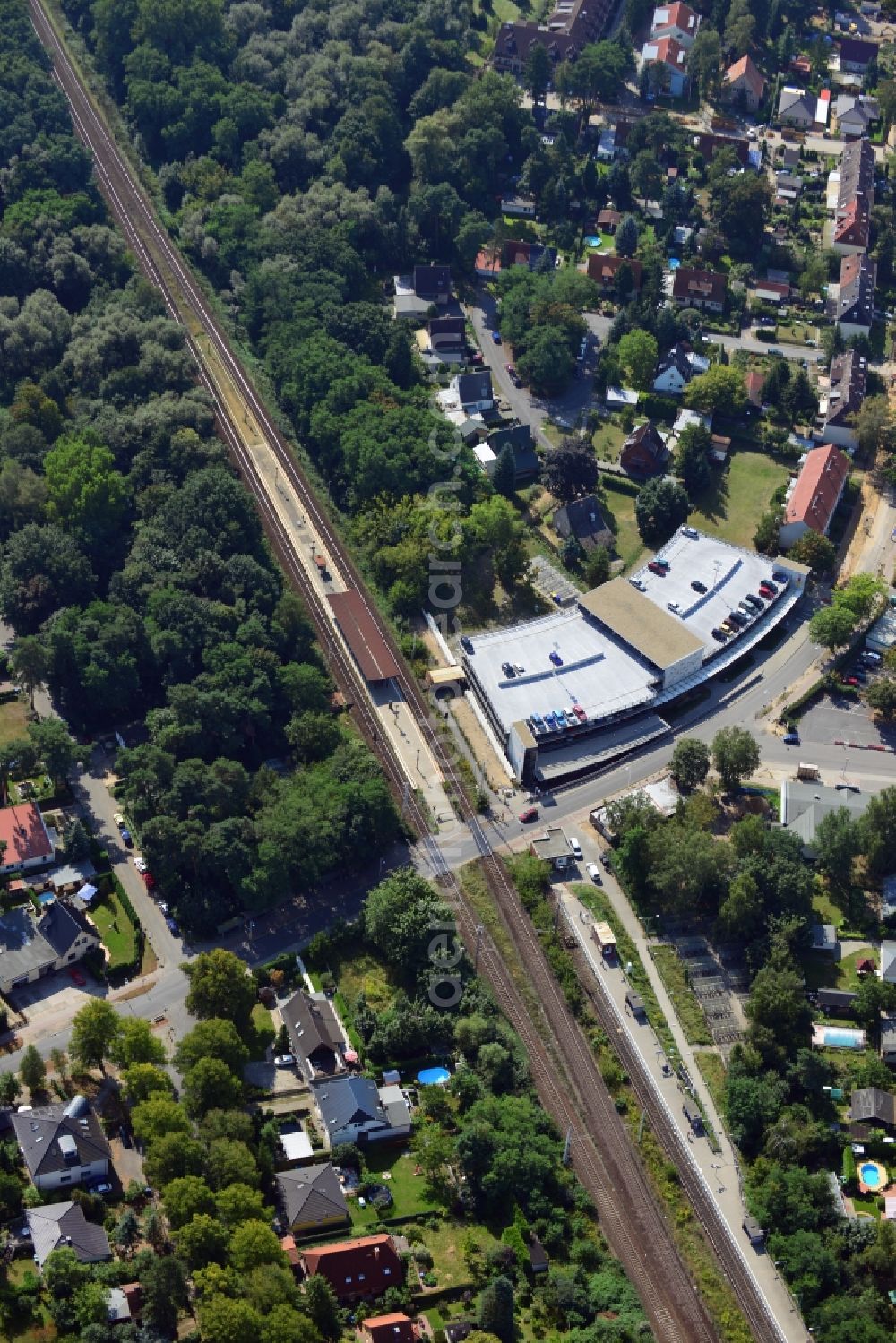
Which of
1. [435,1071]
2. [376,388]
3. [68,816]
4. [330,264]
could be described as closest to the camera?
[435,1071]

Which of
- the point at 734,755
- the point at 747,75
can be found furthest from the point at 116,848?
the point at 747,75

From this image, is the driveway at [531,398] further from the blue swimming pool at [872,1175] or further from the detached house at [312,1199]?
the detached house at [312,1199]

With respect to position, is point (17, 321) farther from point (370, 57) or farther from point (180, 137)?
point (370, 57)

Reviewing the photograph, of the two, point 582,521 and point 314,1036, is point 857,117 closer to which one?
point 582,521

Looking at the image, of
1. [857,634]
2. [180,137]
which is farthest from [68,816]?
[180,137]

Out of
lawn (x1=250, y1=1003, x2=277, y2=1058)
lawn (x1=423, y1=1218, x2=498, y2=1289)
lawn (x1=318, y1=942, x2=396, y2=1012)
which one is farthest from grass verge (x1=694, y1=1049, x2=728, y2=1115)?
lawn (x1=250, y1=1003, x2=277, y2=1058)

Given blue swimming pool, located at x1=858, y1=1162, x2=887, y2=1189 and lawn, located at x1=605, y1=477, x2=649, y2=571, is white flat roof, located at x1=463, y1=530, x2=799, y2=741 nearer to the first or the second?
lawn, located at x1=605, y1=477, x2=649, y2=571
